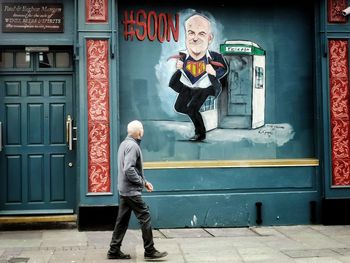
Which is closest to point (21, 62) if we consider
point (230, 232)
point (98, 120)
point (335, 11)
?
point (98, 120)

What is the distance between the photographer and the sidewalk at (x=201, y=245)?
24.2ft

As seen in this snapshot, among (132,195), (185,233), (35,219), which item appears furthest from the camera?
(35,219)

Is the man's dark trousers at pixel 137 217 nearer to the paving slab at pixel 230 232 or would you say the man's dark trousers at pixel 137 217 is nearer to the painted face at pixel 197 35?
the paving slab at pixel 230 232

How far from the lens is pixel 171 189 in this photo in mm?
9359

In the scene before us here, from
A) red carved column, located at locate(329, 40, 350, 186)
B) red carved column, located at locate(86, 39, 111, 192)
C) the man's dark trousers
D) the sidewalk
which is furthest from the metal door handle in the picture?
red carved column, located at locate(329, 40, 350, 186)

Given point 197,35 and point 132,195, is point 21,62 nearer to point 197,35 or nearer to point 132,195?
point 197,35

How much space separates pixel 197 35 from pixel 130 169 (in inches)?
139

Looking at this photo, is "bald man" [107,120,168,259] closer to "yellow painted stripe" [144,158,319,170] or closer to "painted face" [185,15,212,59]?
"yellow painted stripe" [144,158,319,170]

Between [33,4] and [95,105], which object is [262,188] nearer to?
[95,105]

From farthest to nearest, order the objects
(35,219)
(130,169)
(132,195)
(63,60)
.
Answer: (63,60), (35,219), (132,195), (130,169)

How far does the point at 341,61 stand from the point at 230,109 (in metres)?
2.16

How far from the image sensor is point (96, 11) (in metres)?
9.15

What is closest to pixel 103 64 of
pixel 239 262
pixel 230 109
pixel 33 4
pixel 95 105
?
pixel 95 105

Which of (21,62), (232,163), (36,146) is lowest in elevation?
(232,163)
